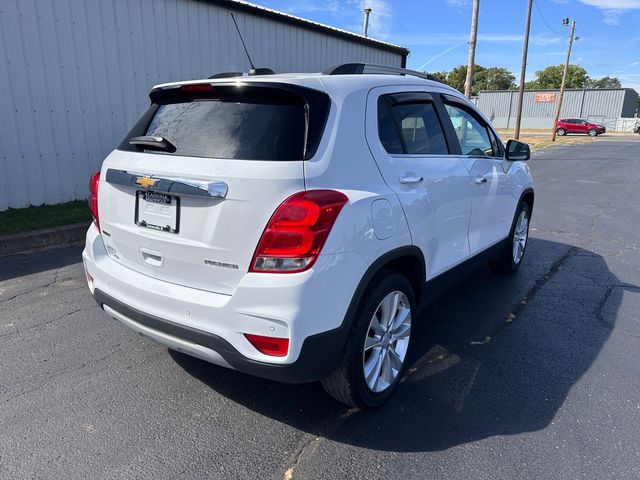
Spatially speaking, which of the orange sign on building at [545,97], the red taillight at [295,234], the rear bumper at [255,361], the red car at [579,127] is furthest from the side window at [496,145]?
the orange sign on building at [545,97]

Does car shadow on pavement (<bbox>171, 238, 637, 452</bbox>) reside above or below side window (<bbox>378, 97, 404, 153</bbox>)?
below

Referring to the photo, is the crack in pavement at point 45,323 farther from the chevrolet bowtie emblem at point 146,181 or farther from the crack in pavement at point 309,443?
the crack in pavement at point 309,443

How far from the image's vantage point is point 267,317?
223 cm

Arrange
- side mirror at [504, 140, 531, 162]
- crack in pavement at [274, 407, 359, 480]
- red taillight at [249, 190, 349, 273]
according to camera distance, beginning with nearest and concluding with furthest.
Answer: red taillight at [249, 190, 349, 273] → crack in pavement at [274, 407, 359, 480] → side mirror at [504, 140, 531, 162]

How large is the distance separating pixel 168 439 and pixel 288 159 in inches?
62.9

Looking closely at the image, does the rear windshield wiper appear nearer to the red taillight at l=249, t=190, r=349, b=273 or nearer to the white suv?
the white suv

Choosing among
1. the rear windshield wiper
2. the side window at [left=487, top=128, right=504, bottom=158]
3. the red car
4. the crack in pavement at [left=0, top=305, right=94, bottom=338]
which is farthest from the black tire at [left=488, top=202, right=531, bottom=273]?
the red car

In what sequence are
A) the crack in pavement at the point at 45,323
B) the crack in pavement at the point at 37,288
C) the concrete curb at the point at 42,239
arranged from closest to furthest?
the crack in pavement at the point at 45,323
the crack in pavement at the point at 37,288
the concrete curb at the point at 42,239

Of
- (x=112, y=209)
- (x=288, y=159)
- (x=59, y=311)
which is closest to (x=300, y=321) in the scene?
(x=288, y=159)

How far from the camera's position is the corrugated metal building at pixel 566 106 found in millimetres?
57906

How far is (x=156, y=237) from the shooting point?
100 inches

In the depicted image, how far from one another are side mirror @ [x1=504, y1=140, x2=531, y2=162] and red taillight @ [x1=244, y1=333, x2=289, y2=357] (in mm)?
3220

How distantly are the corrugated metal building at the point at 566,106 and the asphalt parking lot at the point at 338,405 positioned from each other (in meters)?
57.4

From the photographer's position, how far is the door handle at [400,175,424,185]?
281 centimetres
